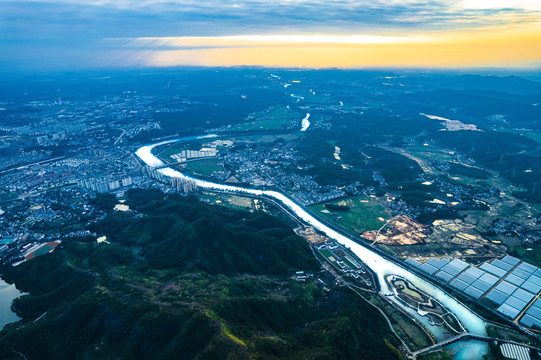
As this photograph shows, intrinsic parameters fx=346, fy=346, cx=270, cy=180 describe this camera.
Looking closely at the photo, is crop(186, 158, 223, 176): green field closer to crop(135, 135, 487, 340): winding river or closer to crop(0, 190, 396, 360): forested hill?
crop(135, 135, 487, 340): winding river

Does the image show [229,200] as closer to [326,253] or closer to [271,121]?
[326,253]

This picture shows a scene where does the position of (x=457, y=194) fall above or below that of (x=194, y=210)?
below

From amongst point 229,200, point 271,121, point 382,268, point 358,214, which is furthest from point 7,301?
point 271,121

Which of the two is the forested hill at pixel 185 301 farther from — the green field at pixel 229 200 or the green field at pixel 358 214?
the green field at pixel 358 214

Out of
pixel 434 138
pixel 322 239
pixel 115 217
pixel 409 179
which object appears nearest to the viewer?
pixel 322 239

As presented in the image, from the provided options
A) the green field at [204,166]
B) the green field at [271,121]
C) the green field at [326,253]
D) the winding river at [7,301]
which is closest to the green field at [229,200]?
the green field at [204,166]

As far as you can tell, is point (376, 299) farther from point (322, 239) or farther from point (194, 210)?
point (194, 210)

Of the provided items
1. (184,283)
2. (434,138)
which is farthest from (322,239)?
(434,138)

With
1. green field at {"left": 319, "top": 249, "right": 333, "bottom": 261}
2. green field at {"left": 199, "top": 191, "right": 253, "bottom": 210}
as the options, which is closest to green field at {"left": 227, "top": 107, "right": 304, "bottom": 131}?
green field at {"left": 199, "top": 191, "right": 253, "bottom": 210}
